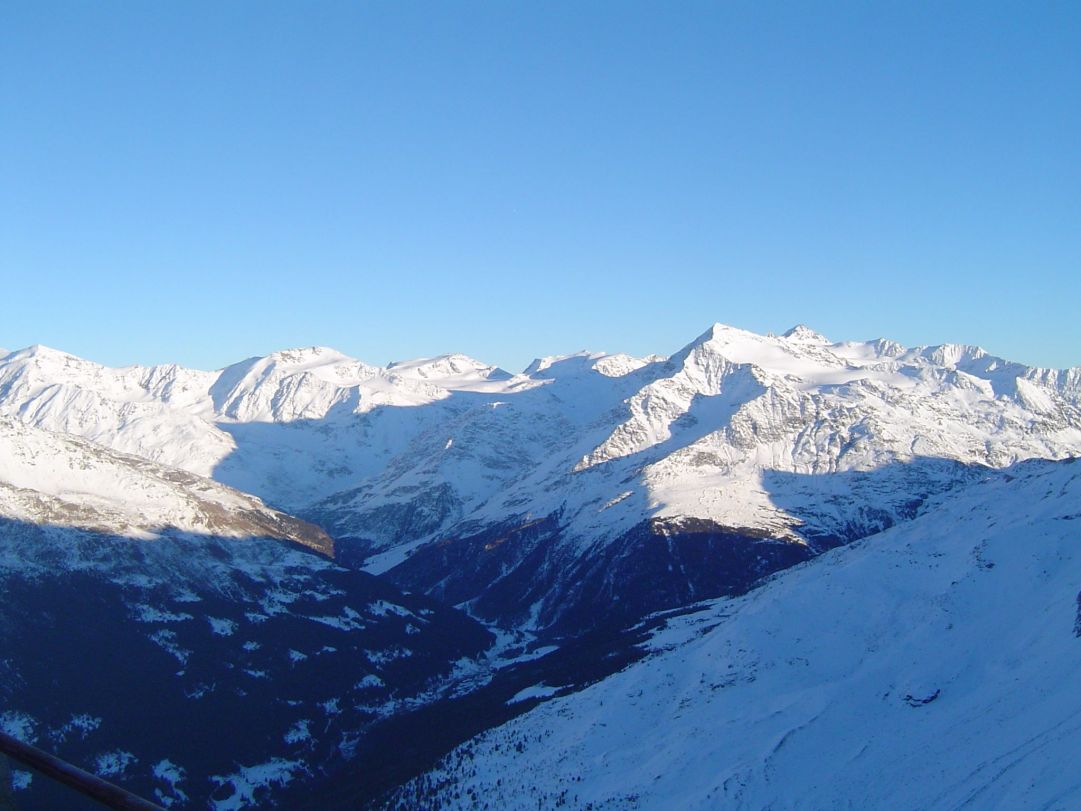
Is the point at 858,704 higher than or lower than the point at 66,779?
lower

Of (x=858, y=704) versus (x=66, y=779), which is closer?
(x=66, y=779)

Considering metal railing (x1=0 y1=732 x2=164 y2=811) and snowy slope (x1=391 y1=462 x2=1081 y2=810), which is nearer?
metal railing (x1=0 y1=732 x2=164 y2=811)

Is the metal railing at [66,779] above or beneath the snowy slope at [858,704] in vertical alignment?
above

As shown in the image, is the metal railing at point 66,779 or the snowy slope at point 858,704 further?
the snowy slope at point 858,704

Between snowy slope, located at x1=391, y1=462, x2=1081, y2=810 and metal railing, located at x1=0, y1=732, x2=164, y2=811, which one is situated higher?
metal railing, located at x1=0, y1=732, x2=164, y2=811
